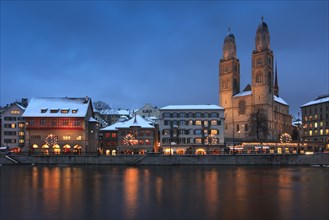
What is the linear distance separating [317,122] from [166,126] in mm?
56146

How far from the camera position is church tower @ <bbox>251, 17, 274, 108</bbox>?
470ft

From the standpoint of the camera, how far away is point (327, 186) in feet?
146

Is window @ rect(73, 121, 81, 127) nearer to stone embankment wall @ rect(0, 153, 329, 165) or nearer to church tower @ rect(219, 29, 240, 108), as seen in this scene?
stone embankment wall @ rect(0, 153, 329, 165)

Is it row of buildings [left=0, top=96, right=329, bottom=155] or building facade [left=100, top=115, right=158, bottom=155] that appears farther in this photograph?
row of buildings [left=0, top=96, right=329, bottom=155]

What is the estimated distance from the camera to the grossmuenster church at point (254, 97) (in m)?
141

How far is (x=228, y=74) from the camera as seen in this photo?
513 feet

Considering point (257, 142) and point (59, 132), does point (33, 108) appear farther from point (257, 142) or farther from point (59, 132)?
point (257, 142)

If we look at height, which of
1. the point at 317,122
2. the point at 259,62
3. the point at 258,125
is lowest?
the point at 258,125

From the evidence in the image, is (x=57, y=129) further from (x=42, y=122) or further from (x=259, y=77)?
(x=259, y=77)

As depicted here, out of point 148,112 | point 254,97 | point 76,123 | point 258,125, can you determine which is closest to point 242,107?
point 254,97

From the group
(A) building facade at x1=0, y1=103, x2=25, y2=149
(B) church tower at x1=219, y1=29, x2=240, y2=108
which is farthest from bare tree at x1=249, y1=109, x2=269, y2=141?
(A) building facade at x1=0, y1=103, x2=25, y2=149

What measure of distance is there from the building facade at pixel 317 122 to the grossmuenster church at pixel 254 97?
34.8 feet

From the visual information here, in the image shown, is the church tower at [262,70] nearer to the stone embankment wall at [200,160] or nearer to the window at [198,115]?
the window at [198,115]

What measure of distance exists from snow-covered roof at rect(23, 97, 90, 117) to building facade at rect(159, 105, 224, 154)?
76.7 feet
